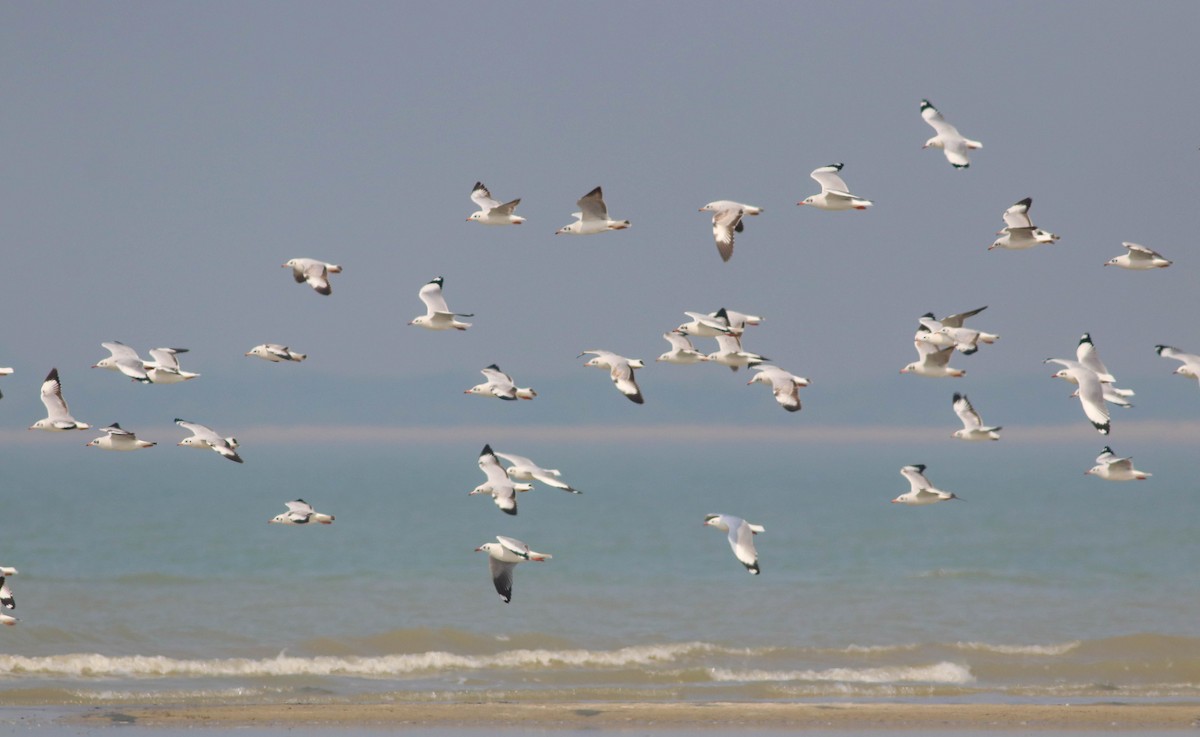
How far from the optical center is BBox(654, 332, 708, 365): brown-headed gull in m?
26.3

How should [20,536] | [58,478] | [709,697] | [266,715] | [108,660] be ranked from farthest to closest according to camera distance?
[58,478] → [20,536] → [108,660] → [709,697] → [266,715]

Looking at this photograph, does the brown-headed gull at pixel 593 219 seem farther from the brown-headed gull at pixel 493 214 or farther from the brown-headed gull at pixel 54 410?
the brown-headed gull at pixel 54 410

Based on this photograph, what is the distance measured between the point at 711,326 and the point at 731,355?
0.58 meters

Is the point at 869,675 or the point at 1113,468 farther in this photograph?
the point at 869,675

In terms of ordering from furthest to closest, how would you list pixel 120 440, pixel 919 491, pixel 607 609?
pixel 607 609
pixel 919 491
pixel 120 440

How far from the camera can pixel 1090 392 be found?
965 inches

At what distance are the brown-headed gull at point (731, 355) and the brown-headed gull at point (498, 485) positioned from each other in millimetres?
3665

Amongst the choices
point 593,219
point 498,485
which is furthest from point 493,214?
point 498,485

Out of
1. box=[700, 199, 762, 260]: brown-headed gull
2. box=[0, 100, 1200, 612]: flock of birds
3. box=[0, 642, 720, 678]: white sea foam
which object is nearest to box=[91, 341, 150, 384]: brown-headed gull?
box=[0, 100, 1200, 612]: flock of birds

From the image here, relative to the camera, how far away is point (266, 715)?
77.9ft

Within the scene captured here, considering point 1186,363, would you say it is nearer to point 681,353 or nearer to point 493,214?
point 681,353

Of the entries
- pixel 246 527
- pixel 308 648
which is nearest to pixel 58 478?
pixel 246 527

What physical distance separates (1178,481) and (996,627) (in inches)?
3045

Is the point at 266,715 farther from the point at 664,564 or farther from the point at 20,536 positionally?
the point at 20,536
